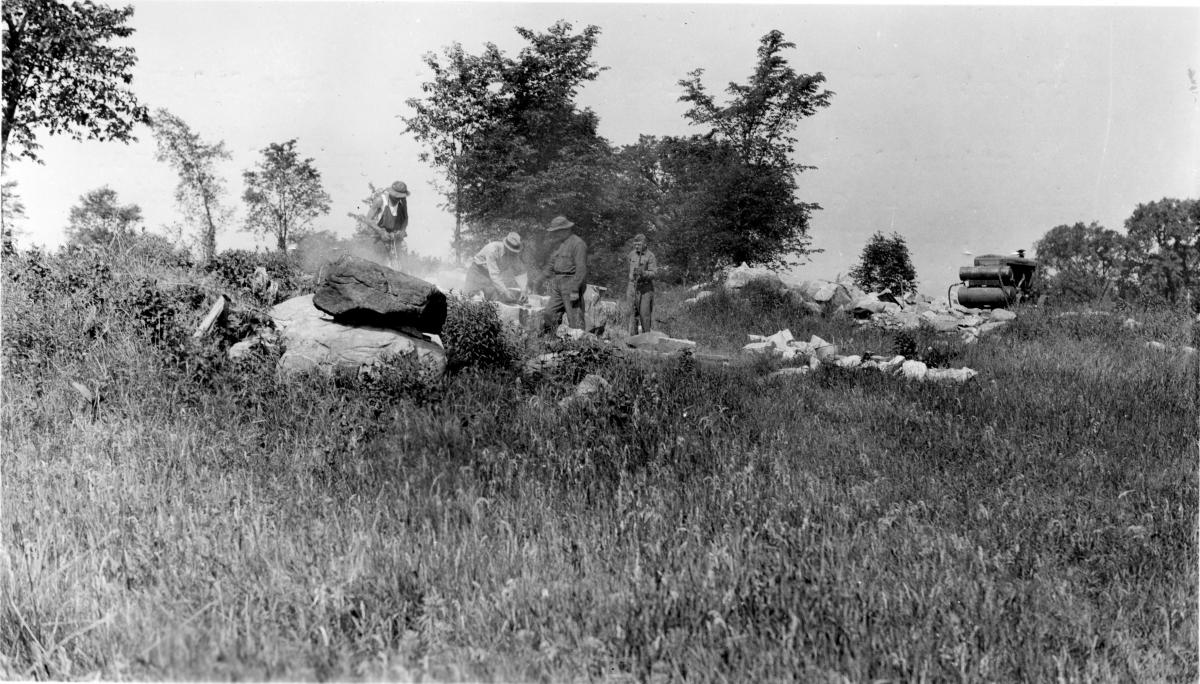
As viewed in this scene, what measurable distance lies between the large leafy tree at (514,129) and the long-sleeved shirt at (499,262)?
467cm

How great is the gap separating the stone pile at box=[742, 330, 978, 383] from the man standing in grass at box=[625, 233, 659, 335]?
207 centimetres

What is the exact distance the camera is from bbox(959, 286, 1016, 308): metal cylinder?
16797 mm

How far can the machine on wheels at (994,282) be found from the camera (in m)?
16.9

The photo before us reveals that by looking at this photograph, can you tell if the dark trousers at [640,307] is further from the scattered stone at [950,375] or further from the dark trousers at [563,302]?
the scattered stone at [950,375]

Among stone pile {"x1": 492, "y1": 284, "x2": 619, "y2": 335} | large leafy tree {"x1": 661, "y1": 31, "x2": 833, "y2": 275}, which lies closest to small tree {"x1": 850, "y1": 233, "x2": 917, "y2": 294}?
large leafy tree {"x1": 661, "y1": 31, "x2": 833, "y2": 275}

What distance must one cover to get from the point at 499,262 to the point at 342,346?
7.16 m

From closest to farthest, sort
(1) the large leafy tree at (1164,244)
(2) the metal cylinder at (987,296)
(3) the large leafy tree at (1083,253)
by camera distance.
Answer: (2) the metal cylinder at (987,296) < (1) the large leafy tree at (1164,244) < (3) the large leafy tree at (1083,253)

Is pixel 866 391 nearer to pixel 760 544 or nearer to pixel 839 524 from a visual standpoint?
pixel 839 524

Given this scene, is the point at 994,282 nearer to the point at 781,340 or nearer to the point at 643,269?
the point at 781,340

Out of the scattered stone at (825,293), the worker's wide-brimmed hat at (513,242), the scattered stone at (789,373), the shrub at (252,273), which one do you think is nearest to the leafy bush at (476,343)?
the scattered stone at (789,373)

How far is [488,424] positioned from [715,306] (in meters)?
11.9

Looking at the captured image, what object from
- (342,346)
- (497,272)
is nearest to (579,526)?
(342,346)

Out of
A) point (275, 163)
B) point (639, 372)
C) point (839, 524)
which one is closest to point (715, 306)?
point (639, 372)

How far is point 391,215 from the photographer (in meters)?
13.8
